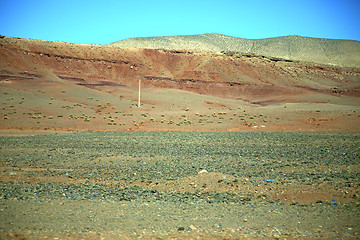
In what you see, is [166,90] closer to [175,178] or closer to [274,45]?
[175,178]

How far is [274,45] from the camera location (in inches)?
6235

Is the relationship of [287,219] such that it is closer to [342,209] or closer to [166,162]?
[342,209]

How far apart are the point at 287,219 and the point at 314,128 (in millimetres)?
24526

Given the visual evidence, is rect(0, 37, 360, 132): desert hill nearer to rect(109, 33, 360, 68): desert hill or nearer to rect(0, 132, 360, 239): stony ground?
rect(0, 132, 360, 239): stony ground

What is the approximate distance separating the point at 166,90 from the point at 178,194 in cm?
5911

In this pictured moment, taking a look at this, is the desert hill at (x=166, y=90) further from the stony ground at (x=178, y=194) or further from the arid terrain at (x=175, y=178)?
the stony ground at (x=178, y=194)

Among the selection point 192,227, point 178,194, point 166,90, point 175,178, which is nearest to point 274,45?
point 166,90

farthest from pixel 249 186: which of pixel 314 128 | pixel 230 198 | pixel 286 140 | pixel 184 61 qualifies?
pixel 184 61

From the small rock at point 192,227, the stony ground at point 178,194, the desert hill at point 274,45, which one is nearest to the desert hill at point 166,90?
the stony ground at point 178,194

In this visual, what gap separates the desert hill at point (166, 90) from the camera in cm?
3269

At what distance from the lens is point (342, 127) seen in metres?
29.2

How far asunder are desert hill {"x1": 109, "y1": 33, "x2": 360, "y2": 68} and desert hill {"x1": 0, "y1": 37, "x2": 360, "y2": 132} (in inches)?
1934

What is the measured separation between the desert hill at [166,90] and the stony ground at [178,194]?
15798 millimetres

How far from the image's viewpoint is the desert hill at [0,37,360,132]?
32.7m
